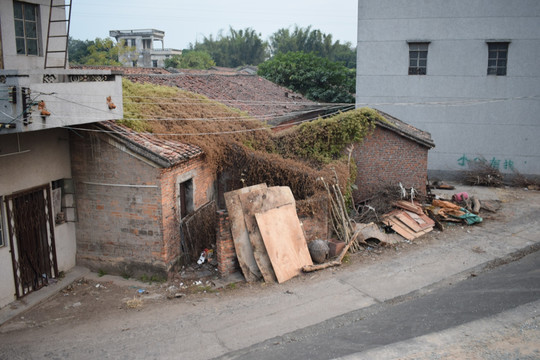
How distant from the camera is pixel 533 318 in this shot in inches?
330

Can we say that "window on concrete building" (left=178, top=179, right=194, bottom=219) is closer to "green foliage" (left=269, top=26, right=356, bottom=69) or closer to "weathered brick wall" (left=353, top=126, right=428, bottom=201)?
"weathered brick wall" (left=353, top=126, right=428, bottom=201)

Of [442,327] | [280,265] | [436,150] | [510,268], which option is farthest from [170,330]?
[436,150]

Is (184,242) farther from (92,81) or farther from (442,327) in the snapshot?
(442,327)

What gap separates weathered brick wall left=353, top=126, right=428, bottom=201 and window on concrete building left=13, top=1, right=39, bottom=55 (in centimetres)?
986

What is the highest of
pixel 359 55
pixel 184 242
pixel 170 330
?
pixel 359 55

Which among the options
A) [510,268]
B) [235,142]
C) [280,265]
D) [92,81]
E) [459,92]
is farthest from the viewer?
[459,92]

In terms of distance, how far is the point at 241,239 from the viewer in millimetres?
10234

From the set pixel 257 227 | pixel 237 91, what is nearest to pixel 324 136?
pixel 257 227

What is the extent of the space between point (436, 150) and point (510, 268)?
35.3 ft

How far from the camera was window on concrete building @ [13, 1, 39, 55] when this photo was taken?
30.8 feet

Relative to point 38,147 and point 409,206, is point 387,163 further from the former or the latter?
point 38,147

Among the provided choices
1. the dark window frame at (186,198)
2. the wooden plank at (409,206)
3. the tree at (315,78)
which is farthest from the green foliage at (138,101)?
the tree at (315,78)

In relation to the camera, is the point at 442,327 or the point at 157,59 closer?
the point at 442,327

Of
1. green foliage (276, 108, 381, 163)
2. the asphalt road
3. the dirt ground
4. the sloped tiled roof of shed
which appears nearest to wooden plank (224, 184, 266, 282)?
the dirt ground
